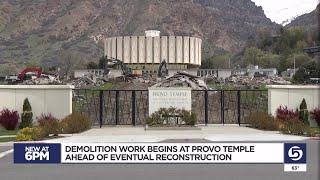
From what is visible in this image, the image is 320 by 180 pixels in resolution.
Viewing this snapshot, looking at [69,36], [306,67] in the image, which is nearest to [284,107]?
[306,67]

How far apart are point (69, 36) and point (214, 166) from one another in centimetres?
18613

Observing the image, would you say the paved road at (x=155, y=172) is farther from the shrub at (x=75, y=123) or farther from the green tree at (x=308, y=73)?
the green tree at (x=308, y=73)

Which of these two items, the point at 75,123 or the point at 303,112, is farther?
the point at 303,112

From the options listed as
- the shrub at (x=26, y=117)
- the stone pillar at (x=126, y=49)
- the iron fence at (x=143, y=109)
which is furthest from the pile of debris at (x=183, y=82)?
the stone pillar at (x=126, y=49)

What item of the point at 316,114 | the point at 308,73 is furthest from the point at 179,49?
the point at 316,114

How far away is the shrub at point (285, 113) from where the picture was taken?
32000 millimetres

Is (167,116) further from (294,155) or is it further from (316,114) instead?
(294,155)

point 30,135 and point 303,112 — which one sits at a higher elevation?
point 303,112

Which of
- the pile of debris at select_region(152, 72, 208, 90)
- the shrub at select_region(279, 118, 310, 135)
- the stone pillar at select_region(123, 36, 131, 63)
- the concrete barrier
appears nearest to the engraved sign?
the concrete barrier

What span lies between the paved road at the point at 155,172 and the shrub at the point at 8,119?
1627cm

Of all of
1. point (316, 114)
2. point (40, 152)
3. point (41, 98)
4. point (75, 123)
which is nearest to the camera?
point (40, 152)

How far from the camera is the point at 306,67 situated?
101062 millimetres

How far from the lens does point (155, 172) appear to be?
1467 centimetres

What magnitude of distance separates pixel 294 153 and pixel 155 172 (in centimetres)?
364
